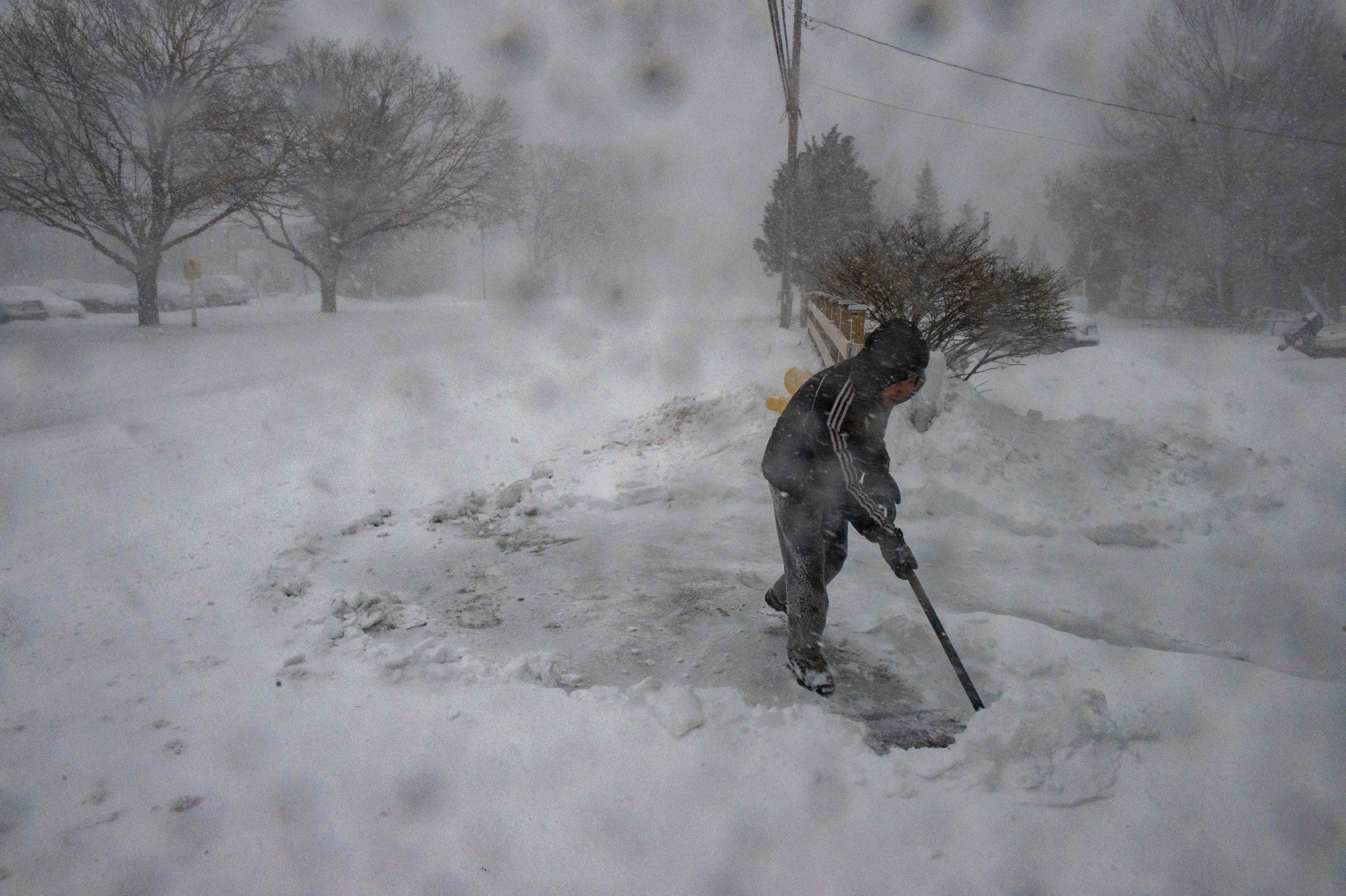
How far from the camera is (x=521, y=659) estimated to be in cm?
306

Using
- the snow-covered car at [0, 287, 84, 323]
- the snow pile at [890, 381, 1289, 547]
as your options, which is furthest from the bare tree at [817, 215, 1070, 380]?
the snow-covered car at [0, 287, 84, 323]

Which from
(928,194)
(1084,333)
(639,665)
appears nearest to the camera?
(639,665)

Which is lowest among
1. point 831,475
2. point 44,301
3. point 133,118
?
point 831,475

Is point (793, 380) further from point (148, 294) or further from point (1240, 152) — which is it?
point (1240, 152)

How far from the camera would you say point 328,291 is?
20797 millimetres

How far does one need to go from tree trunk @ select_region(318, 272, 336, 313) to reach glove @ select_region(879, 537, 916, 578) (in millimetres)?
21708

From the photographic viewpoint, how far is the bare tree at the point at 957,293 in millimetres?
7184

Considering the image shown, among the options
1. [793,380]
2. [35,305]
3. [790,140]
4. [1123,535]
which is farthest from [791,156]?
[35,305]

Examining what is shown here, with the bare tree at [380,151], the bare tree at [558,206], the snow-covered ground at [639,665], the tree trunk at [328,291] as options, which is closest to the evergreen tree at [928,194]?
the bare tree at [558,206]

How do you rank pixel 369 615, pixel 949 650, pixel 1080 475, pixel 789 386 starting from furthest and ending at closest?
pixel 789 386, pixel 1080 475, pixel 369 615, pixel 949 650

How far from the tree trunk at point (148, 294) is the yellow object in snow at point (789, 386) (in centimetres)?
1388

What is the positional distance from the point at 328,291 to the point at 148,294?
22.9 feet

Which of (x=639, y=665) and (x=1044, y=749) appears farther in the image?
(x=639, y=665)

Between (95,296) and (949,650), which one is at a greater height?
(95,296)
